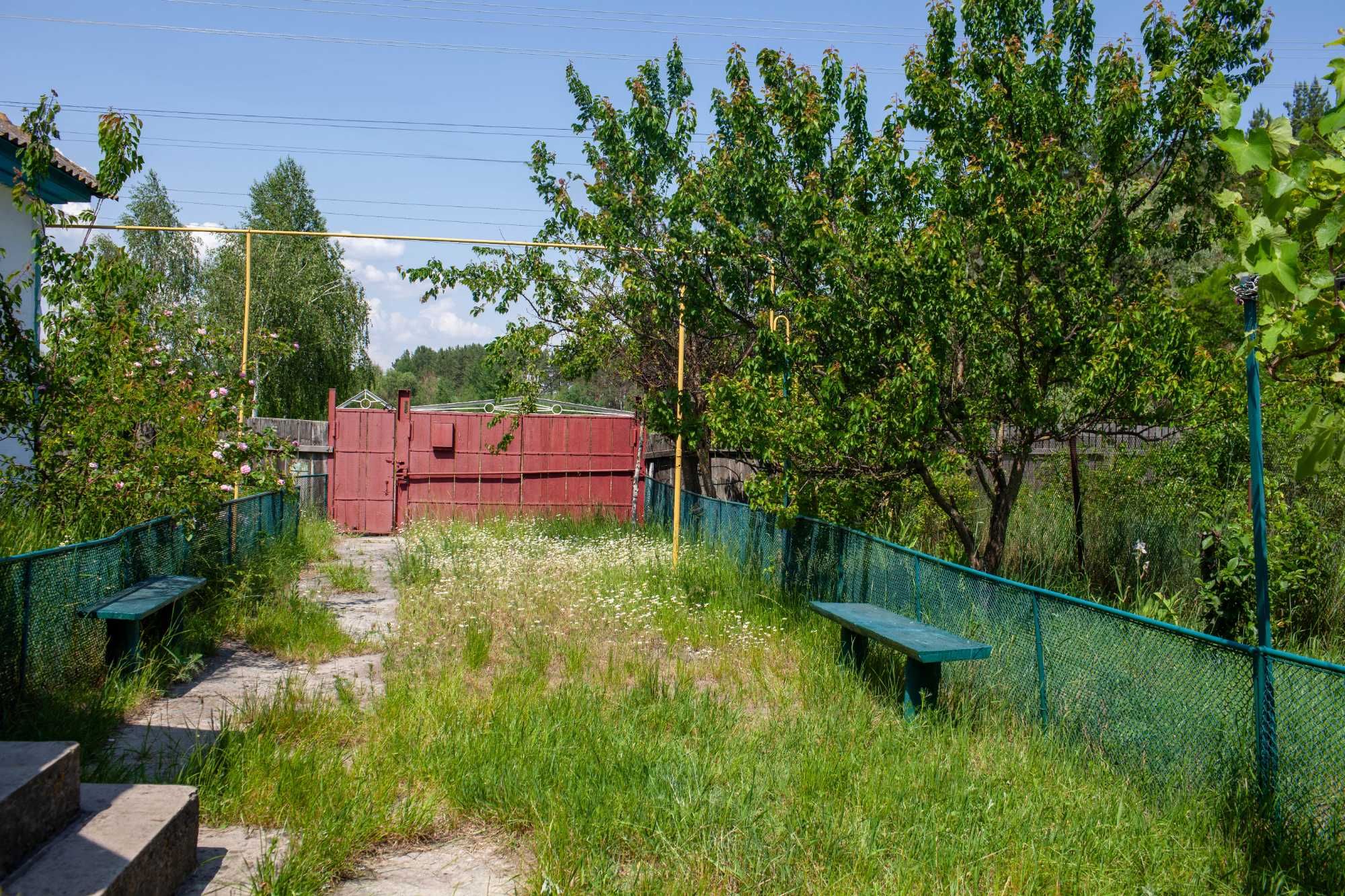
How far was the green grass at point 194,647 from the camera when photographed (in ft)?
16.3

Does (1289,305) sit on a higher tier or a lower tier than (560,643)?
higher

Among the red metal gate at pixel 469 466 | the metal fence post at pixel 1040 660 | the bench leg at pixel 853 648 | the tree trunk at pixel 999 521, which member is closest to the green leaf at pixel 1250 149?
the metal fence post at pixel 1040 660

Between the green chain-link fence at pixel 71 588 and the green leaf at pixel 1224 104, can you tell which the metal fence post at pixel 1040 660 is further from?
the green chain-link fence at pixel 71 588

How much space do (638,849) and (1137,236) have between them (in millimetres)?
6261

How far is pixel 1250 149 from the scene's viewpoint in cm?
256

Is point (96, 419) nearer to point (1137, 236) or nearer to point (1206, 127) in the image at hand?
point (1137, 236)

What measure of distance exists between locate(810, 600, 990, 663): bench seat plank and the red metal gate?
11.1m

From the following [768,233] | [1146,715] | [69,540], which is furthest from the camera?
[768,233]

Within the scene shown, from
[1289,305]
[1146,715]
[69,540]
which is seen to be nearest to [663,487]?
[69,540]

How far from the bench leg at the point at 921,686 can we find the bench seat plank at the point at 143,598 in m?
4.74

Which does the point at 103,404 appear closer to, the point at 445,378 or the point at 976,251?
the point at 976,251

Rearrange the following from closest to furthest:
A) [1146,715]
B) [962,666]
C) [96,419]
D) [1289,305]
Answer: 1. [1289,305]
2. [1146,715]
3. [962,666]
4. [96,419]

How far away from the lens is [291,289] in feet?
106

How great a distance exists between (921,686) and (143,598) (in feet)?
17.0
